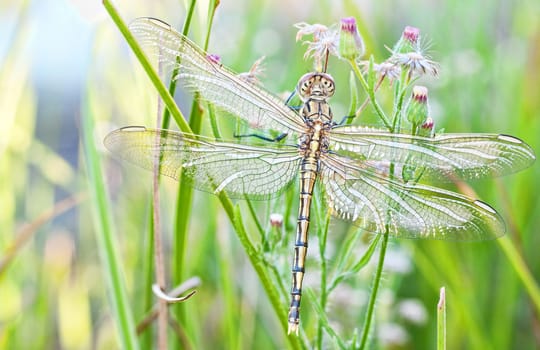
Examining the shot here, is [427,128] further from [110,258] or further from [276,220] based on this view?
[110,258]

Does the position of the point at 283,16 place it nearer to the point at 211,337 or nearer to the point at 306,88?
the point at 211,337

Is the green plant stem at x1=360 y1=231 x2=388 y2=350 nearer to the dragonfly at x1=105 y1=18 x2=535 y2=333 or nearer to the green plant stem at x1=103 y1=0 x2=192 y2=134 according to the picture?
the dragonfly at x1=105 y1=18 x2=535 y2=333

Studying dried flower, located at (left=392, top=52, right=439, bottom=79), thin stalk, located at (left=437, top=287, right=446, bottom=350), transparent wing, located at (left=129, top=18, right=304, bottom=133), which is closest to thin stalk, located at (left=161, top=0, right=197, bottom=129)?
transparent wing, located at (left=129, top=18, right=304, bottom=133)

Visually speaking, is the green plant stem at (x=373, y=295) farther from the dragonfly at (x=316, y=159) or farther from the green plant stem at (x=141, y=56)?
the green plant stem at (x=141, y=56)

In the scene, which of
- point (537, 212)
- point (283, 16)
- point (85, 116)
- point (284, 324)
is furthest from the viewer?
point (283, 16)

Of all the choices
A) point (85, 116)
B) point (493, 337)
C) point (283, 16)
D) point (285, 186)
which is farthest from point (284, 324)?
point (283, 16)

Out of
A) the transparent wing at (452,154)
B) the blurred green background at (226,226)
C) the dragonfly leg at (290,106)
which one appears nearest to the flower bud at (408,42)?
the transparent wing at (452,154)
